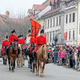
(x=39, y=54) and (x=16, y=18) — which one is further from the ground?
(x=16, y=18)

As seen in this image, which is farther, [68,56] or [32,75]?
[68,56]

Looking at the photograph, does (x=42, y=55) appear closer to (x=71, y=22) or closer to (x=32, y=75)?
(x=32, y=75)

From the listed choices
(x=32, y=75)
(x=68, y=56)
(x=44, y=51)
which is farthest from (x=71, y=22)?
(x=44, y=51)

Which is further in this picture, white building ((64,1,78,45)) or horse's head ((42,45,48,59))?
white building ((64,1,78,45))

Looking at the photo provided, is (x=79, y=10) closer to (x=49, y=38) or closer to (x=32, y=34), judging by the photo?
(x=49, y=38)

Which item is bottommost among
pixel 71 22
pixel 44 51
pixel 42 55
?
pixel 42 55

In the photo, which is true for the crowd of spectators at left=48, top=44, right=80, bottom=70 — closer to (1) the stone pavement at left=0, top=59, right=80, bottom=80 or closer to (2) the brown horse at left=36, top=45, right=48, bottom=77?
(1) the stone pavement at left=0, top=59, right=80, bottom=80

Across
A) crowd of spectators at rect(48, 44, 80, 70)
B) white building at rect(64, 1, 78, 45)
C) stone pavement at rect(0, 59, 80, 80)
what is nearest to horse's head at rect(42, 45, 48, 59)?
stone pavement at rect(0, 59, 80, 80)

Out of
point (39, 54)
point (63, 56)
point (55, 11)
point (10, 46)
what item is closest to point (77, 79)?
point (39, 54)

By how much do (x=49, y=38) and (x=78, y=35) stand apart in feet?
53.0

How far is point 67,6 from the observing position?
53469 mm

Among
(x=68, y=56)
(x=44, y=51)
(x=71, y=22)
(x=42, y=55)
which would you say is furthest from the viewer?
(x=71, y=22)

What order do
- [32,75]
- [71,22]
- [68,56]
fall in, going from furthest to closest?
[71,22], [68,56], [32,75]

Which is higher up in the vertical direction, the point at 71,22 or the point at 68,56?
the point at 71,22
